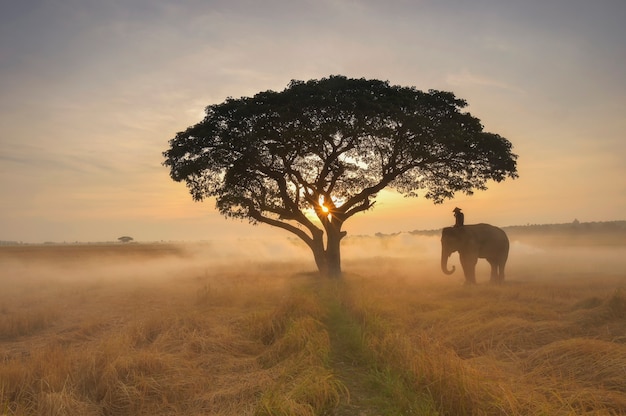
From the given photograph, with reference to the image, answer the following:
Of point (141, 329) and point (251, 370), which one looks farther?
point (141, 329)

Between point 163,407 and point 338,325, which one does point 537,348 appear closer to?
point 338,325

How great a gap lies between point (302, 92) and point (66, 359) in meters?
15.7

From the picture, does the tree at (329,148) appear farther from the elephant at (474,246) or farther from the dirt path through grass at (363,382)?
the dirt path through grass at (363,382)

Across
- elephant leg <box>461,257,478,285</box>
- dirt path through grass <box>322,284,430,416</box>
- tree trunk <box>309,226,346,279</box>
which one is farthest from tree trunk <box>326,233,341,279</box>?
dirt path through grass <box>322,284,430,416</box>

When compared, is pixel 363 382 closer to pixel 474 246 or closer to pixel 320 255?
pixel 474 246

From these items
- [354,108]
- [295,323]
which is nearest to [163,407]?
[295,323]

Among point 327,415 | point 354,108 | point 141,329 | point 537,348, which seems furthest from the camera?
point 354,108

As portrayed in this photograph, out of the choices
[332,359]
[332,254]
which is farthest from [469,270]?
[332,359]

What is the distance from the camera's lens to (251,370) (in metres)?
7.28

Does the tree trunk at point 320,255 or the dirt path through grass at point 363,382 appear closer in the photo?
the dirt path through grass at point 363,382

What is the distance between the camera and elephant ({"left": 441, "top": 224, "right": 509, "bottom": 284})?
18609 mm

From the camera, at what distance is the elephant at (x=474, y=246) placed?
18609 mm

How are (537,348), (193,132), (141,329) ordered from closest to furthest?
(537,348), (141,329), (193,132)

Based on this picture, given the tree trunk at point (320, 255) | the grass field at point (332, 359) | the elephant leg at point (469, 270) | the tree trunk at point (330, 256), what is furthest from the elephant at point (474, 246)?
the tree trunk at point (320, 255)
